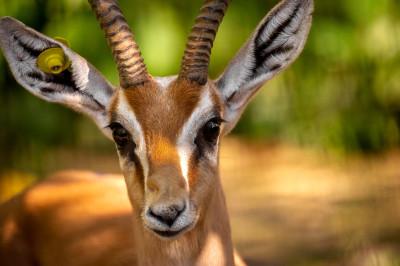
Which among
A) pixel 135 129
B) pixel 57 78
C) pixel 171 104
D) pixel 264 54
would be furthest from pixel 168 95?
pixel 57 78

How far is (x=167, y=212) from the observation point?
482cm

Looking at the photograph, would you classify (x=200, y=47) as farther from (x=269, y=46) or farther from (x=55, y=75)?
(x=55, y=75)

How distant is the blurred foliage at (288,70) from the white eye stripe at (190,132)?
14.6ft

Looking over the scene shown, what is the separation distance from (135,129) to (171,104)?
0.70 feet

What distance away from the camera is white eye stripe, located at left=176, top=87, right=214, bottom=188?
5043 millimetres

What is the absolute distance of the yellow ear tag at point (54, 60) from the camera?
5.64 metres

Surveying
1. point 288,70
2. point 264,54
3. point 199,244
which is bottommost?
point 199,244

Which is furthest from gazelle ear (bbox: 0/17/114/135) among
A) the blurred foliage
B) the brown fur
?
the blurred foliage

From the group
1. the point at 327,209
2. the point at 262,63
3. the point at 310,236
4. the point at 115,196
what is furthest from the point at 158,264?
the point at 327,209

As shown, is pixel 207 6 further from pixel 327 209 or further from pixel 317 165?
pixel 317 165

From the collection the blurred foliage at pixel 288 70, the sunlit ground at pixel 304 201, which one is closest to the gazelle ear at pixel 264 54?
the sunlit ground at pixel 304 201

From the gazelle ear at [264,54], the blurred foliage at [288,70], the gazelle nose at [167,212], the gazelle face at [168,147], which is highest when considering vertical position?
the blurred foliage at [288,70]

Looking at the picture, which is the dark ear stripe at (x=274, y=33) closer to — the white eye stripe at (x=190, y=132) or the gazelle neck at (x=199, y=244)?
the white eye stripe at (x=190, y=132)

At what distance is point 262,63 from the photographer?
567 cm
